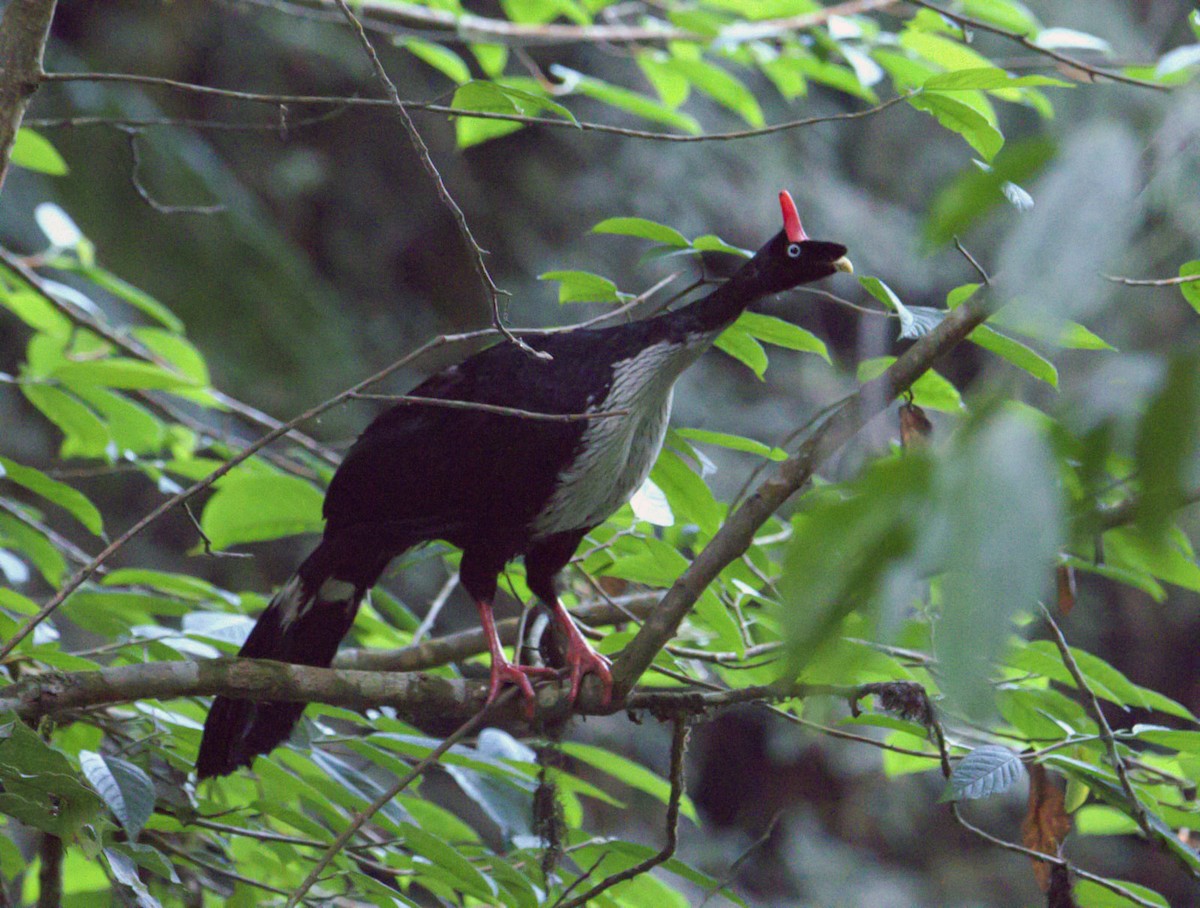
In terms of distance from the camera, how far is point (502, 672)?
2576mm

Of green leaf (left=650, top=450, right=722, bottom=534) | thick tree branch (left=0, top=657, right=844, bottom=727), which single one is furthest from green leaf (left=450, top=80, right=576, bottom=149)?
thick tree branch (left=0, top=657, right=844, bottom=727)

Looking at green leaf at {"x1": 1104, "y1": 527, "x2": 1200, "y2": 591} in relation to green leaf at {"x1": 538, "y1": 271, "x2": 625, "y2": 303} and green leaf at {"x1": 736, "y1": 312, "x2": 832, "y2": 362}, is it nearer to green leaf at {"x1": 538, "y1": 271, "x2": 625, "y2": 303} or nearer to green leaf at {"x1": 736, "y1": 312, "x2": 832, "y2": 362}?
green leaf at {"x1": 736, "y1": 312, "x2": 832, "y2": 362}

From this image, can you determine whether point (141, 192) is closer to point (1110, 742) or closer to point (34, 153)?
point (34, 153)

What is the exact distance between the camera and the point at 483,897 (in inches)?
74.7

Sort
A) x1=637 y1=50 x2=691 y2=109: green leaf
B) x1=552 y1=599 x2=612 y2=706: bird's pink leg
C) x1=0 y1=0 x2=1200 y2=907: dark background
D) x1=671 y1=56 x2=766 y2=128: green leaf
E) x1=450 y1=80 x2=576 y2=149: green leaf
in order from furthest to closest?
x1=0 y1=0 x2=1200 y2=907: dark background < x1=637 y1=50 x2=691 y2=109: green leaf < x1=671 y1=56 x2=766 y2=128: green leaf < x1=552 y1=599 x2=612 y2=706: bird's pink leg < x1=450 y1=80 x2=576 y2=149: green leaf

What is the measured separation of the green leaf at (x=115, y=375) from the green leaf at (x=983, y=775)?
1887 millimetres

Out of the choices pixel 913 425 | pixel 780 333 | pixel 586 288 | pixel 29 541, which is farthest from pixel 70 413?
pixel 913 425

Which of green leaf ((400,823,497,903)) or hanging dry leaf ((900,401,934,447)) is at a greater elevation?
hanging dry leaf ((900,401,934,447))

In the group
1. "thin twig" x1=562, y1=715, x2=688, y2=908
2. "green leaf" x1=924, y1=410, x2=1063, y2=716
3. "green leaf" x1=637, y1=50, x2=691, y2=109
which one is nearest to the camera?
"green leaf" x1=924, y1=410, x2=1063, y2=716

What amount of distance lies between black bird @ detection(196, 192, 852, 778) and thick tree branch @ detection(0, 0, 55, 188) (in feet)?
3.64

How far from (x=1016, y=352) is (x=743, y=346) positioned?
0.63 metres

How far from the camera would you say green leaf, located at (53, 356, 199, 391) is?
8.44 ft

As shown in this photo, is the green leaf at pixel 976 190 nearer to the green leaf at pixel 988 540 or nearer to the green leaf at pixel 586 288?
the green leaf at pixel 988 540

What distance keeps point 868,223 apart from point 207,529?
5.72m
